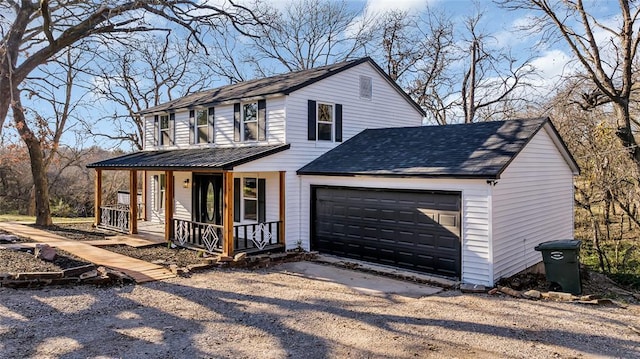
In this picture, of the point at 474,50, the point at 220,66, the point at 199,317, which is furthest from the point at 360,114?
the point at 220,66

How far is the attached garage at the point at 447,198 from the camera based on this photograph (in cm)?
912

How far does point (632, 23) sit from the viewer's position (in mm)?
11680

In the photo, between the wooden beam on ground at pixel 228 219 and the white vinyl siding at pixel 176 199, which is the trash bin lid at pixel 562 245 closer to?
the wooden beam on ground at pixel 228 219

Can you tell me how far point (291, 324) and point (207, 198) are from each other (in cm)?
905

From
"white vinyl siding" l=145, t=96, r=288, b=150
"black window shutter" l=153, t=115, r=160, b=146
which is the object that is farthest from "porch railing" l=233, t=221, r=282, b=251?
"black window shutter" l=153, t=115, r=160, b=146

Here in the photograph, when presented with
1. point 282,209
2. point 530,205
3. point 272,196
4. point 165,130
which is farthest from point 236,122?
point 530,205

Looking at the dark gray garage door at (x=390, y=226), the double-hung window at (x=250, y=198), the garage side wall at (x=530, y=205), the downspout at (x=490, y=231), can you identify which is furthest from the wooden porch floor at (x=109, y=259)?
the garage side wall at (x=530, y=205)

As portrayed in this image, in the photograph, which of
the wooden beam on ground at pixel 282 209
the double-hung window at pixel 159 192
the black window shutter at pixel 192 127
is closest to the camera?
the wooden beam on ground at pixel 282 209

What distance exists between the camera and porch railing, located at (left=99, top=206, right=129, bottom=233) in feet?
50.0

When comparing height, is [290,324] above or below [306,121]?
below

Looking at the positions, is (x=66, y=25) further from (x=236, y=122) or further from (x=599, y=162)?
(x=599, y=162)

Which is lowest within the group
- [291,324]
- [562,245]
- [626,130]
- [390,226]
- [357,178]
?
[291,324]

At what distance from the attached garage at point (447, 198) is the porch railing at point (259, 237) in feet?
2.71

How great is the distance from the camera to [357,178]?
11.2m
